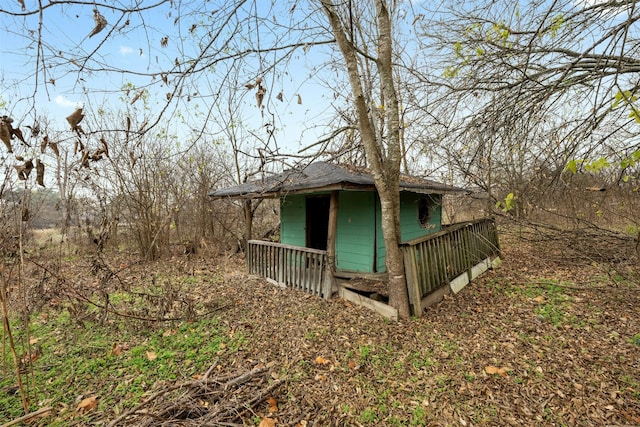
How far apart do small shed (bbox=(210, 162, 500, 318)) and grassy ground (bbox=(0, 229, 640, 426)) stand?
0.52 m

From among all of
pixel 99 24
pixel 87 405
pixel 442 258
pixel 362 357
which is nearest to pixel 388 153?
pixel 442 258

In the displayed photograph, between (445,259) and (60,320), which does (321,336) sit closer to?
(445,259)

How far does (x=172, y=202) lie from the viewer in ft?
33.8

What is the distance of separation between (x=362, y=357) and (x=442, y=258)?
287 centimetres

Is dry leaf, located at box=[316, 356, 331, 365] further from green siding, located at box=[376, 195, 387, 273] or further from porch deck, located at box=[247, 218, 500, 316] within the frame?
green siding, located at box=[376, 195, 387, 273]

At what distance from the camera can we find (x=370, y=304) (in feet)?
16.3

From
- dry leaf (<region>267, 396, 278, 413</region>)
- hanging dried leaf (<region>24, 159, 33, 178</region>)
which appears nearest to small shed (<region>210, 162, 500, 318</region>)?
dry leaf (<region>267, 396, 278, 413</region>)

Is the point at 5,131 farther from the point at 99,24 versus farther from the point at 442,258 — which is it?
the point at 442,258

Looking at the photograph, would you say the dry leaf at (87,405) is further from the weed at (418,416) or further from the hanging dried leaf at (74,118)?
the weed at (418,416)

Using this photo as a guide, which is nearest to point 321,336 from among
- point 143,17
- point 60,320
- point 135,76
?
point 135,76

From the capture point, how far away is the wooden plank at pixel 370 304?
4.58m

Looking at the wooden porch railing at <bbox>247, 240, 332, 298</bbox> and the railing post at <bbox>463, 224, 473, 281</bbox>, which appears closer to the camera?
the wooden porch railing at <bbox>247, 240, 332, 298</bbox>

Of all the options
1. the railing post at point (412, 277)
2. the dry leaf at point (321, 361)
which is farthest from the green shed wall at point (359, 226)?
the dry leaf at point (321, 361)

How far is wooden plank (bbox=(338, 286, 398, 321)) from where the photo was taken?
4.58 metres
